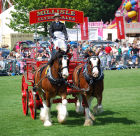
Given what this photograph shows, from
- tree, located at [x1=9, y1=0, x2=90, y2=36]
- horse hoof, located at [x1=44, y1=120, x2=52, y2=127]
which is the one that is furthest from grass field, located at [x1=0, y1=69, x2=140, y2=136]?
tree, located at [x1=9, y1=0, x2=90, y2=36]

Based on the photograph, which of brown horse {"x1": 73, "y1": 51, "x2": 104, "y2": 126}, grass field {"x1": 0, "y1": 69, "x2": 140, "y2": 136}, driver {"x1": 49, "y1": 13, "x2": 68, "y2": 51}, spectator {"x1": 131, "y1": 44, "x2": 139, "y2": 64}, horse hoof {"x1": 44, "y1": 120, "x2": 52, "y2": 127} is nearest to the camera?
grass field {"x1": 0, "y1": 69, "x2": 140, "y2": 136}

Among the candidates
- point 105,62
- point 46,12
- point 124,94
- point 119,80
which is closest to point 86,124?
point 46,12

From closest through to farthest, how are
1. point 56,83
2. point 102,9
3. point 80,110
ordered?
1. point 56,83
2. point 80,110
3. point 102,9

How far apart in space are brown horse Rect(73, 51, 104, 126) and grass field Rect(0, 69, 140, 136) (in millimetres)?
410

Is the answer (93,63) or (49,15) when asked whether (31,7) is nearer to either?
(49,15)

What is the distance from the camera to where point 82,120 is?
1060 centimetres

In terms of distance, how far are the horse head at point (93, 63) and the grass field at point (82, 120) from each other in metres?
1.31

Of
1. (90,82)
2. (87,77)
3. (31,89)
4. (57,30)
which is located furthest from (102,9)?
(90,82)

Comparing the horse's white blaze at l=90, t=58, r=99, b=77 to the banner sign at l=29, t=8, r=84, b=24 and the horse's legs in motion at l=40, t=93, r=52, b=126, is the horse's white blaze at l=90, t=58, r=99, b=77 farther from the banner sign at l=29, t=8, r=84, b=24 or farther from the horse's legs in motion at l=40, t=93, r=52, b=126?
the banner sign at l=29, t=8, r=84, b=24

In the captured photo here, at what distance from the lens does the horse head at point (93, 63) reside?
368 inches

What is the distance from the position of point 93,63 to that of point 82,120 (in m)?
1.92

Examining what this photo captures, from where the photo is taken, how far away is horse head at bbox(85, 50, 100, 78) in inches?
368

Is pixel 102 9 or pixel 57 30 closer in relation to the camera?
pixel 57 30

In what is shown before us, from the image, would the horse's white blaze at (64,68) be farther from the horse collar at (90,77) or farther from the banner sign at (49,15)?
the banner sign at (49,15)
